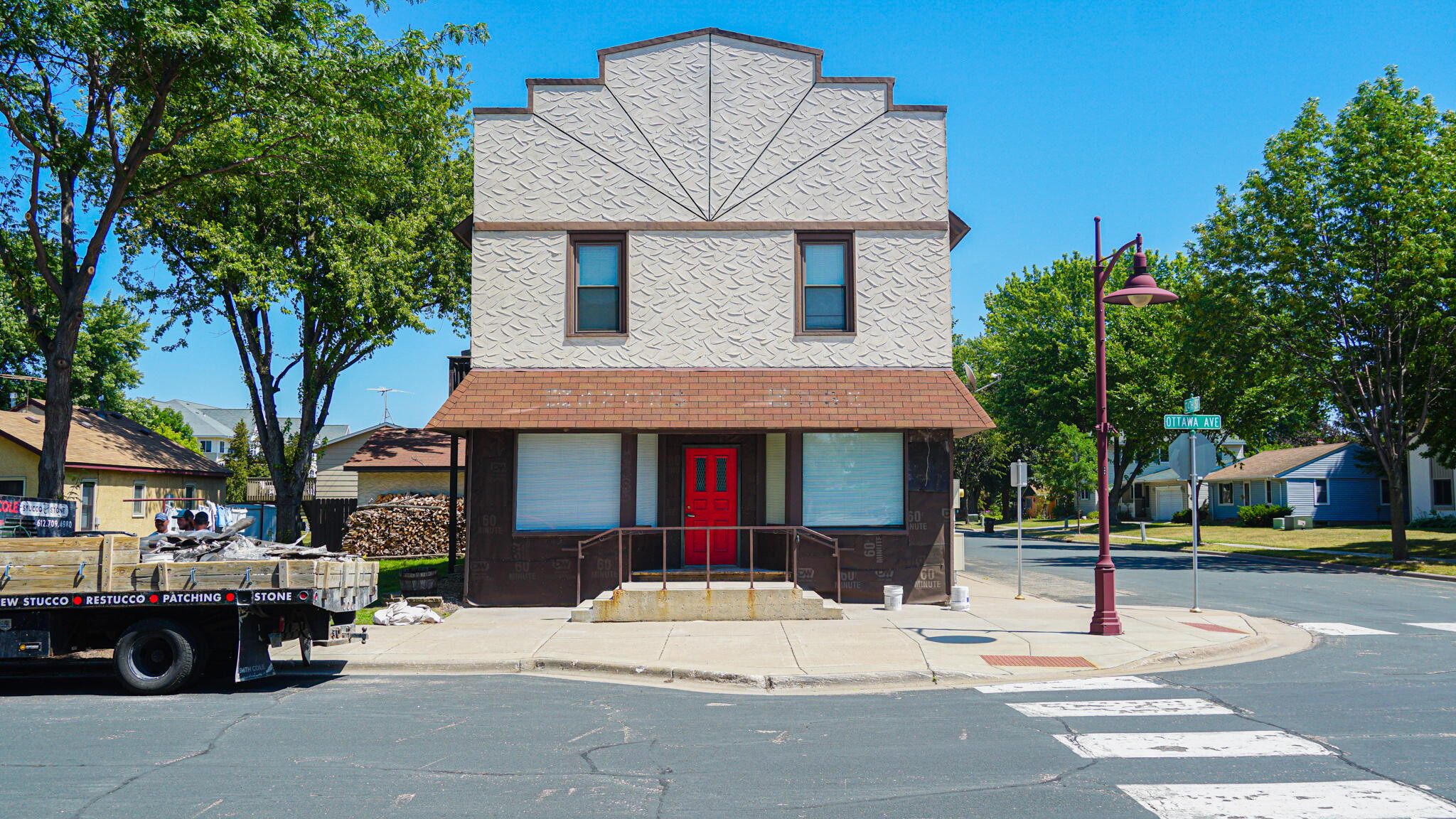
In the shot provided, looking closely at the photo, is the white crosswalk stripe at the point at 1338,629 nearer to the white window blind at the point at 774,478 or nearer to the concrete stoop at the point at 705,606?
the concrete stoop at the point at 705,606

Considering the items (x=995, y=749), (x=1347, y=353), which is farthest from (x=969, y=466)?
(x=995, y=749)

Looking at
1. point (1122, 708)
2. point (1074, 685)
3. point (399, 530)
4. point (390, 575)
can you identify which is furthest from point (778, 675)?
point (399, 530)

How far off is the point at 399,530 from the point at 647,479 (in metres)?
16.2

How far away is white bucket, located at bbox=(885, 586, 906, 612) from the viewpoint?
1609 centimetres

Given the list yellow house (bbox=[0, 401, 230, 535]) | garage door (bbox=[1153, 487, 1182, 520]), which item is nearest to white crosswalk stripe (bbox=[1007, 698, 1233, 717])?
yellow house (bbox=[0, 401, 230, 535])

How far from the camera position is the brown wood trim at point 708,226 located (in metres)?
17.5

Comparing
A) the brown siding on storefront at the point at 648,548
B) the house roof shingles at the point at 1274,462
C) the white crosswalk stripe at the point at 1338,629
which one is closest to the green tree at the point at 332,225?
the brown siding on storefront at the point at 648,548

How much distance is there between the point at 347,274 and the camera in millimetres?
24062

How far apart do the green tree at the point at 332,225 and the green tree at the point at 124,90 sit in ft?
1.43

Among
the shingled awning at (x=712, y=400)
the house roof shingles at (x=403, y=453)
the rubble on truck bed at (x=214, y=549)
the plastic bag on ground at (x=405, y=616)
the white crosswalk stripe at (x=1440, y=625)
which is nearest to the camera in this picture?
the rubble on truck bed at (x=214, y=549)

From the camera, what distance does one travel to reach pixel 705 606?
1527 centimetres

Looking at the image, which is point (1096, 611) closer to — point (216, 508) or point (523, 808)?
point (523, 808)

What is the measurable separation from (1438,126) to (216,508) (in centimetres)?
3157

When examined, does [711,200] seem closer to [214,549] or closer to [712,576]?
[712,576]
